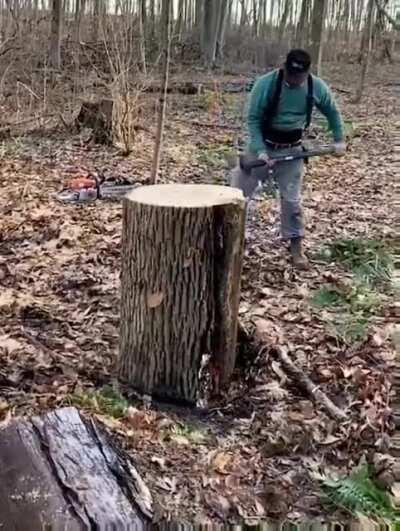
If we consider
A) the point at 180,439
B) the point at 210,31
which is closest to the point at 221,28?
the point at 210,31

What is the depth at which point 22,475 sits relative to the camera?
2.69 metres

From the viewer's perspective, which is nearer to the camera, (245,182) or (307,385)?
(307,385)

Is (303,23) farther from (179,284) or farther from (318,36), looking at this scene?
(179,284)

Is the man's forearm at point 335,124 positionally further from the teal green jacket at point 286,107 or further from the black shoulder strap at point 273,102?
the black shoulder strap at point 273,102

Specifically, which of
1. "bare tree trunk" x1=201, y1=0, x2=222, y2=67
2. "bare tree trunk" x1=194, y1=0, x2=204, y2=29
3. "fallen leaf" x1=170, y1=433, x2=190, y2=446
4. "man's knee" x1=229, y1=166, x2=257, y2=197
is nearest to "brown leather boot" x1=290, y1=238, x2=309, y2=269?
"man's knee" x1=229, y1=166, x2=257, y2=197

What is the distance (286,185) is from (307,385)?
2567 mm

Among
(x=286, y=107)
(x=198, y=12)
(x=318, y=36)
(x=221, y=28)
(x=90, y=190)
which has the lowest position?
(x=90, y=190)

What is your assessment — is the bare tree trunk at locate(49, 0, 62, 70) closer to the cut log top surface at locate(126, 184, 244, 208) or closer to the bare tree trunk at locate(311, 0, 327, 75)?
the bare tree trunk at locate(311, 0, 327, 75)

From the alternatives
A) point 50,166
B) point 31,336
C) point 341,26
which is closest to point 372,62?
point 341,26

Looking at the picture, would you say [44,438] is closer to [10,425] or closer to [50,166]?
[10,425]

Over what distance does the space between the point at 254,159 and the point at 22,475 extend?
148 inches

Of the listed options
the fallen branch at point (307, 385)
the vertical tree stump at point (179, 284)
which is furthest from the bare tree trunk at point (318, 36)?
the vertical tree stump at point (179, 284)

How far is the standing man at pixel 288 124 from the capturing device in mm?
5598

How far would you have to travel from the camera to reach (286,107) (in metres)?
5.75
